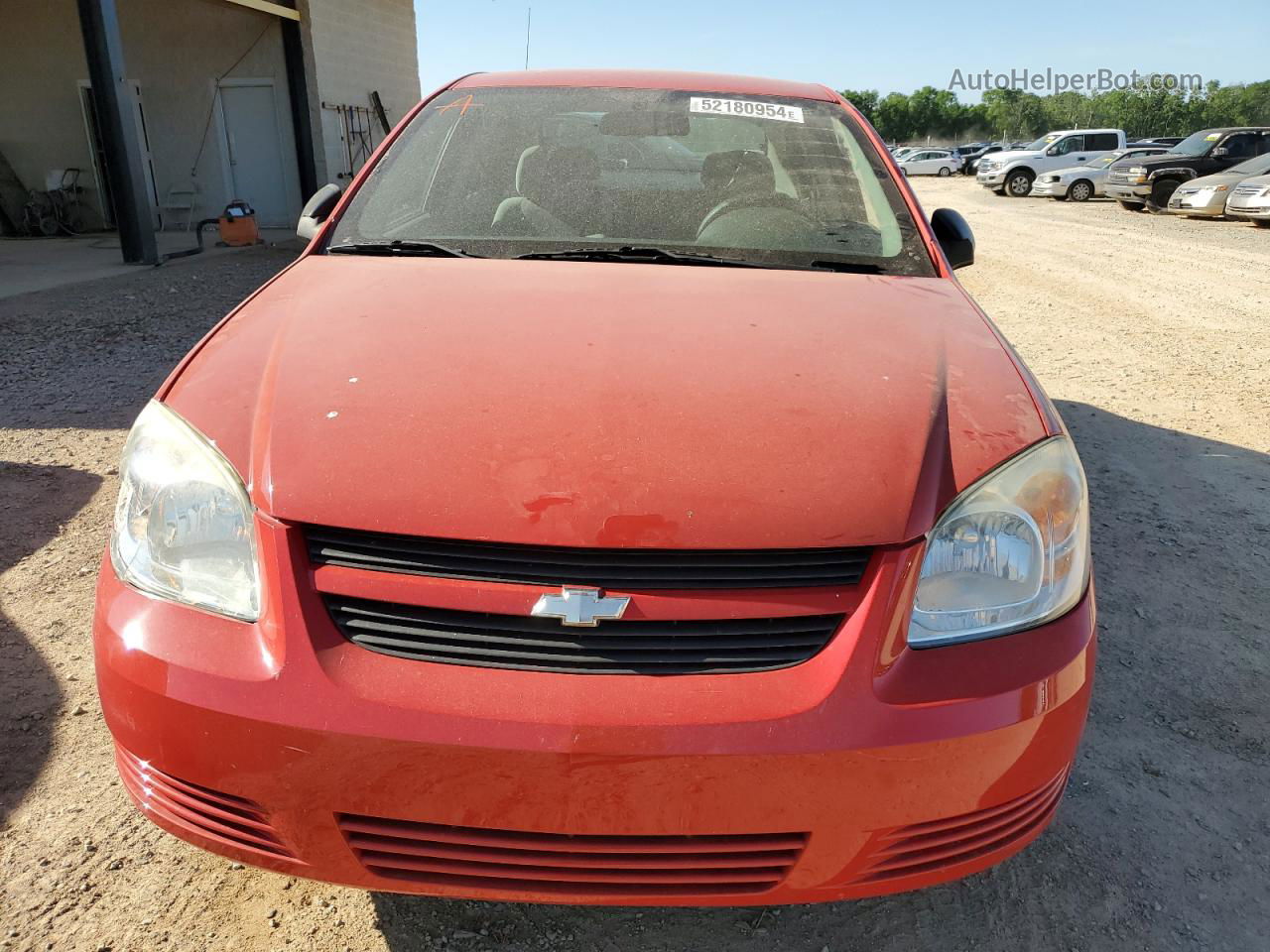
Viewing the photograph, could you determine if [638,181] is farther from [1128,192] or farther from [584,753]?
[1128,192]

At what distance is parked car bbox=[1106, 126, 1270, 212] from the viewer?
1802cm

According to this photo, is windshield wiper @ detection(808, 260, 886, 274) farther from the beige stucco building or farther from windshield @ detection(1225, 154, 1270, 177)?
windshield @ detection(1225, 154, 1270, 177)

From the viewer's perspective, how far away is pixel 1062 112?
82000 millimetres

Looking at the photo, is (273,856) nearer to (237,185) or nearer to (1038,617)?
(1038,617)

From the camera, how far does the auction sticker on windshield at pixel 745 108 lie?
2797 mm

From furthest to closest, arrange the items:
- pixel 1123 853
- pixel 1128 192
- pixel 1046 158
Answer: pixel 1046 158 → pixel 1128 192 → pixel 1123 853

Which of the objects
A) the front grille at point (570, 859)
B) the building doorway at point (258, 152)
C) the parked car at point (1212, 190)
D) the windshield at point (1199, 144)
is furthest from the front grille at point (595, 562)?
the windshield at point (1199, 144)

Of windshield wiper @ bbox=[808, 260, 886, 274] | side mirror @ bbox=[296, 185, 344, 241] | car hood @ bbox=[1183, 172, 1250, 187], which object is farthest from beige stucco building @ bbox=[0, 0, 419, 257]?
car hood @ bbox=[1183, 172, 1250, 187]

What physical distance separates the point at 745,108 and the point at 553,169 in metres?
0.67

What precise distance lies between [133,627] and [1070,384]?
555 cm

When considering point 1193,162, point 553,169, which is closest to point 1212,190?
point 1193,162

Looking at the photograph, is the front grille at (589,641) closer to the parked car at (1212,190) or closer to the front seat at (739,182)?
the front seat at (739,182)

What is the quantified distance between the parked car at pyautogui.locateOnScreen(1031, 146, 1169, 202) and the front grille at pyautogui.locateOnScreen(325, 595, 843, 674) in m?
24.3

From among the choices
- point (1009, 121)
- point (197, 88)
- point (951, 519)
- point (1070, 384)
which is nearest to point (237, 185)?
point (197, 88)
